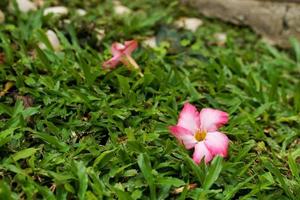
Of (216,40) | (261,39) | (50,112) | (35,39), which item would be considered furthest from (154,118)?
(261,39)

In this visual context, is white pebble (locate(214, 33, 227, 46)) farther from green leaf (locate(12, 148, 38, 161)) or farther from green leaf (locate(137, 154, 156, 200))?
green leaf (locate(12, 148, 38, 161))

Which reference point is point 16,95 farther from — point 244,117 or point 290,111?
point 290,111

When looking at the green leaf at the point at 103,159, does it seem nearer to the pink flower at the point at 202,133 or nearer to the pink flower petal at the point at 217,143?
the pink flower at the point at 202,133

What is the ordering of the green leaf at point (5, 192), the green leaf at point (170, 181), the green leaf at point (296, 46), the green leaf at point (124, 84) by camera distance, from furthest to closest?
the green leaf at point (296, 46) < the green leaf at point (124, 84) < the green leaf at point (170, 181) < the green leaf at point (5, 192)

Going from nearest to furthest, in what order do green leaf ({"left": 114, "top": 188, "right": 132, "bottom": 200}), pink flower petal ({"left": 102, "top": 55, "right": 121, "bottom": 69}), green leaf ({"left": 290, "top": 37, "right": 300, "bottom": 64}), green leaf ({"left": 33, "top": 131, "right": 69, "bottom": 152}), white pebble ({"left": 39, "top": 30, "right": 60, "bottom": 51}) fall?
green leaf ({"left": 114, "top": 188, "right": 132, "bottom": 200}) < green leaf ({"left": 33, "top": 131, "right": 69, "bottom": 152}) < pink flower petal ({"left": 102, "top": 55, "right": 121, "bottom": 69}) < white pebble ({"left": 39, "top": 30, "right": 60, "bottom": 51}) < green leaf ({"left": 290, "top": 37, "right": 300, "bottom": 64})

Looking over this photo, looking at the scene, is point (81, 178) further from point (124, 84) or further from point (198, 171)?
point (124, 84)

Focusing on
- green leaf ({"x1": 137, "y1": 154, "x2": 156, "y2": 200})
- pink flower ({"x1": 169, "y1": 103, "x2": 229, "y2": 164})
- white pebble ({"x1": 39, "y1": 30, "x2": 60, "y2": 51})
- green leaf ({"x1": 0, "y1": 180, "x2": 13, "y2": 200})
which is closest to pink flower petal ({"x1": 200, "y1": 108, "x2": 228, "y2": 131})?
pink flower ({"x1": 169, "y1": 103, "x2": 229, "y2": 164})

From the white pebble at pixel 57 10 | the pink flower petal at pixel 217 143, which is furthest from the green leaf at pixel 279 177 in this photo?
the white pebble at pixel 57 10
